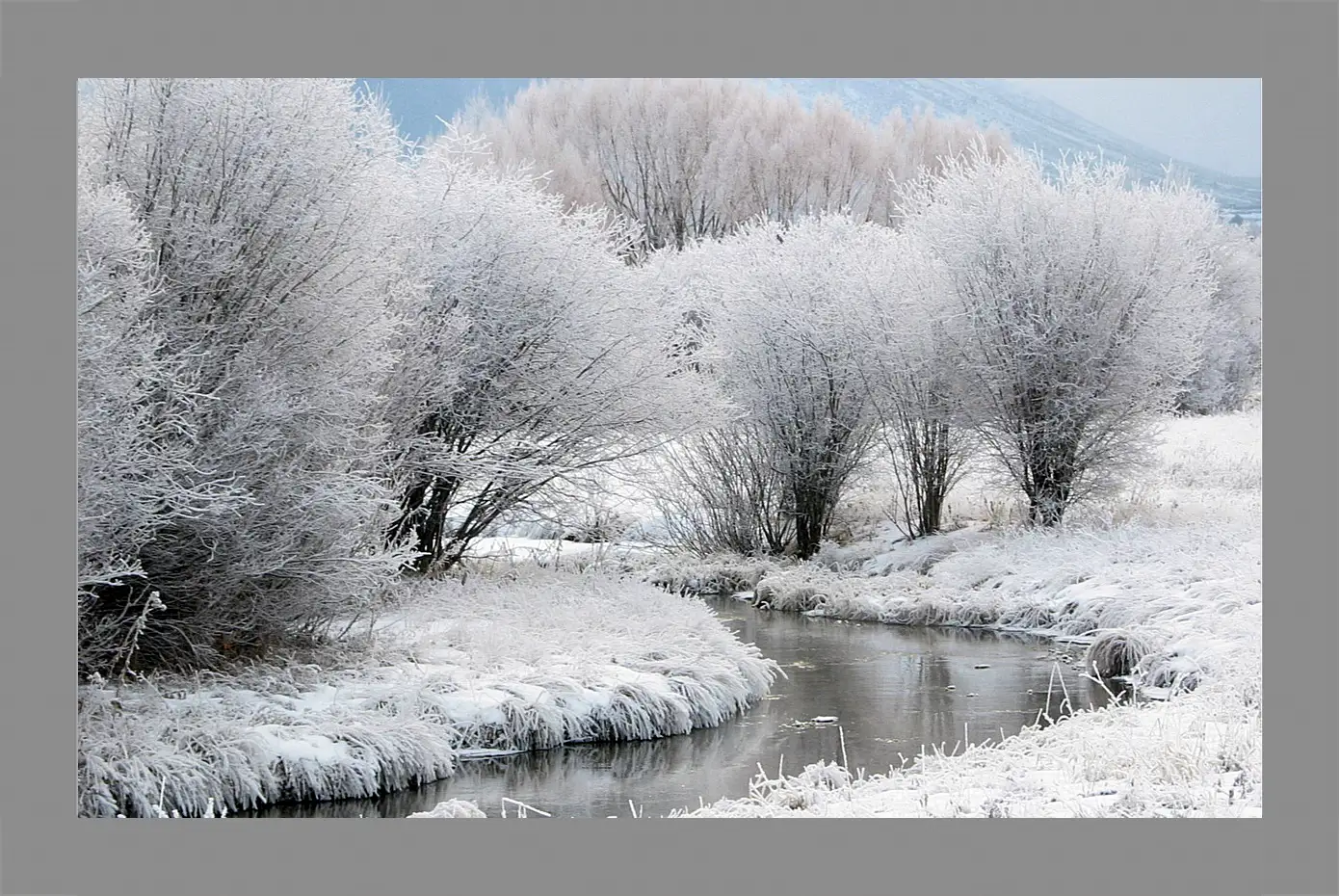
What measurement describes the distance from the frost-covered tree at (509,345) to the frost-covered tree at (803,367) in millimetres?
3569

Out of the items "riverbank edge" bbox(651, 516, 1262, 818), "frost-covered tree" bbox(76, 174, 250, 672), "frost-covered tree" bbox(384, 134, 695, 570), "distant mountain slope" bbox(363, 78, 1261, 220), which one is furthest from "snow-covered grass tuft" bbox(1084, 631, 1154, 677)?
"frost-covered tree" bbox(76, 174, 250, 672)

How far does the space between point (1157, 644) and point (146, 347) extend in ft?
20.8

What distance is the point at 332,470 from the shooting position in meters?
6.64

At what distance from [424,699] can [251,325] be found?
6.77 ft

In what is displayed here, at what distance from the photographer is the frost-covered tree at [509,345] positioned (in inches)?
367

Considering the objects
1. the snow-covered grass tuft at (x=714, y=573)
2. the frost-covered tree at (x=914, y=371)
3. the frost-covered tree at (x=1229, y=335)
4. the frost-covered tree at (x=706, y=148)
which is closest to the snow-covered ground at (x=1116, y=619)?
the frost-covered tree at (x=1229, y=335)

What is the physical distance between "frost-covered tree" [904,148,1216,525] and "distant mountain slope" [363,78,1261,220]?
3.34 meters

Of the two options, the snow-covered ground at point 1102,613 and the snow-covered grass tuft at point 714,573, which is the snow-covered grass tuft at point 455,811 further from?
the snow-covered grass tuft at point 714,573

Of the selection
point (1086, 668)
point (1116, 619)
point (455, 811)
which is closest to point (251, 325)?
point (455, 811)

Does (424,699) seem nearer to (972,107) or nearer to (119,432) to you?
(119,432)

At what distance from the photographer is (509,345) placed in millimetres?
9477

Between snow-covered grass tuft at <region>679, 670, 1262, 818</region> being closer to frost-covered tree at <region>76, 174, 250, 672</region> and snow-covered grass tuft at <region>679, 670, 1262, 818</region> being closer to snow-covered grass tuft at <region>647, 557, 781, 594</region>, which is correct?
frost-covered tree at <region>76, 174, 250, 672</region>
